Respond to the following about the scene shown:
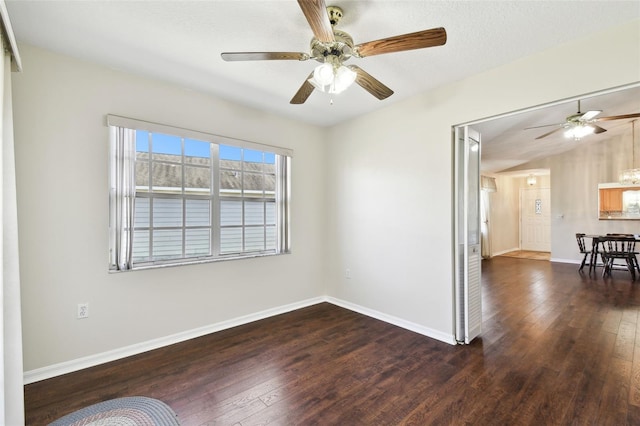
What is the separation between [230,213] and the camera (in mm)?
3258

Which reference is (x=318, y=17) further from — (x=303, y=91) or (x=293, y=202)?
(x=293, y=202)

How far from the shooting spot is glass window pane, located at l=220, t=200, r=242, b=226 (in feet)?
10.5

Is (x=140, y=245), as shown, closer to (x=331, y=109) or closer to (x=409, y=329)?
(x=331, y=109)

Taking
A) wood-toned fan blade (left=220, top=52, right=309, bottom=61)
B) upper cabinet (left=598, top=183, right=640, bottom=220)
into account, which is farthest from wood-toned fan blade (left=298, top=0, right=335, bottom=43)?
upper cabinet (left=598, top=183, right=640, bottom=220)

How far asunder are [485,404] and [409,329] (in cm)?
123

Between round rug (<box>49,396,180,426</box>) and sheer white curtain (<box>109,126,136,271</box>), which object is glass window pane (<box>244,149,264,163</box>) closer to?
sheer white curtain (<box>109,126,136,271</box>)

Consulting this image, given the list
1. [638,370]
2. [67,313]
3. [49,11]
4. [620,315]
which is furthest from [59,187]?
[620,315]

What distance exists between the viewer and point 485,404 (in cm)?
189

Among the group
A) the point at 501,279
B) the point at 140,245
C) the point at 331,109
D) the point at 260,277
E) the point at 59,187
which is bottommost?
the point at 501,279

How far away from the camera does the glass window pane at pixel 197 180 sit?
2.93m

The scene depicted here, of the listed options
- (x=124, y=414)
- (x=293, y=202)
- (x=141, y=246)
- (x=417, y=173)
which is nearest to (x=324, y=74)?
(x=417, y=173)

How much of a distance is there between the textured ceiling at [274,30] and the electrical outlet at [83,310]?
2.10m

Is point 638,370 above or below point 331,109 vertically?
below

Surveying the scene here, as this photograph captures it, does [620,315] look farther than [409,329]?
Yes
